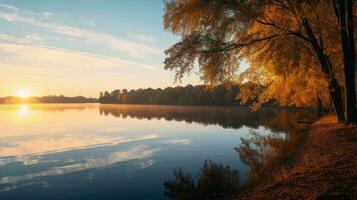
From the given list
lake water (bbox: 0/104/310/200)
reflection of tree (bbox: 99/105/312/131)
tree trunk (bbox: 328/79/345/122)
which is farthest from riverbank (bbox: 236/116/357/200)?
reflection of tree (bbox: 99/105/312/131)

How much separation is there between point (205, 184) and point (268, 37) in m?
11.1

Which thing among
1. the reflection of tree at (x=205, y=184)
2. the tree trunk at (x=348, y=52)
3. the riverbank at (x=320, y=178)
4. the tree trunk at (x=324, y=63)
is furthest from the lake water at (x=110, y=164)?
the tree trunk at (x=324, y=63)

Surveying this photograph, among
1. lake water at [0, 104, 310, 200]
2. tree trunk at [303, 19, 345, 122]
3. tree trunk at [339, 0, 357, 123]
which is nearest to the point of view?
lake water at [0, 104, 310, 200]

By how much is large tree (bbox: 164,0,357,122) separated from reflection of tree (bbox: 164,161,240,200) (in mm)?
6055

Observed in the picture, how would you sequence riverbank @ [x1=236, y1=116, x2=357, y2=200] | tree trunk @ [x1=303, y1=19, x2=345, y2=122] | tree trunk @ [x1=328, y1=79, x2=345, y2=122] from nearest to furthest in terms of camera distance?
1. riverbank @ [x1=236, y1=116, x2=357, y2=200]
2. tree trunk @ [x1=303, y1=19, x2=345, y2=122]
3. tree trunk @ [x1=328, y1=79, x2=345, y2=122]

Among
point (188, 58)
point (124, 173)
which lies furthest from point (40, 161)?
point (188, 58)

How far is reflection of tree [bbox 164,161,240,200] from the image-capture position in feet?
38.8

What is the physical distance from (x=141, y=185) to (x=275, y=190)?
650 cm

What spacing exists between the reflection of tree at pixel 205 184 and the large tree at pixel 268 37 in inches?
238

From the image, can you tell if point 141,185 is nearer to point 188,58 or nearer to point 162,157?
point 162,157

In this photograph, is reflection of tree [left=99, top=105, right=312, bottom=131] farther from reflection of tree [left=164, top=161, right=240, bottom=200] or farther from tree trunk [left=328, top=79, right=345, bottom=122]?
reflection of tree [left=164, top=161, right=240, bottom=200]

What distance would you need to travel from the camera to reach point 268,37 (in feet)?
64.8

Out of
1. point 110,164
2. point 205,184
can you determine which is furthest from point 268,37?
point 110,164

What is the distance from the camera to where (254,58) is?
2272cm
